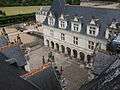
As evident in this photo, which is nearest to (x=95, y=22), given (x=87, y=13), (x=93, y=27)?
(x=93, y=27)

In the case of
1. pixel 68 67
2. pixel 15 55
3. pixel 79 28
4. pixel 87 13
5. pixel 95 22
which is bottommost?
pixel 68 67

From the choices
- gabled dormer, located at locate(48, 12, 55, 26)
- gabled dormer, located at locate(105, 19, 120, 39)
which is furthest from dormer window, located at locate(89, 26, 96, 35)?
gabled dormer, located at locate(48, 12, 55, 26)

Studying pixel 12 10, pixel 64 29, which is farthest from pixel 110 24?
pixel 12 10

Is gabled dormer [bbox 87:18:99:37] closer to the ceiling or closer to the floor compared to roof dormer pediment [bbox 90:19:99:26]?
closer to the floor

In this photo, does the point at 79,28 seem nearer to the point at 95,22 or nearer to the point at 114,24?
the point at 95,22

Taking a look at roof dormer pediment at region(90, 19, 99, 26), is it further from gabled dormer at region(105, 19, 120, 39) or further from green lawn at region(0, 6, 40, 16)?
green lawn at region(0, 6, 40, 16)

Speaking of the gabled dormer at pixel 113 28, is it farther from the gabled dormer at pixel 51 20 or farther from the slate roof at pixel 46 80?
the slate roof at pixel 46 80

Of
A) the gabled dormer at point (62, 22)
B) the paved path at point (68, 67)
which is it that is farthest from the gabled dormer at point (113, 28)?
the gabled dormer at point (62, 22)
